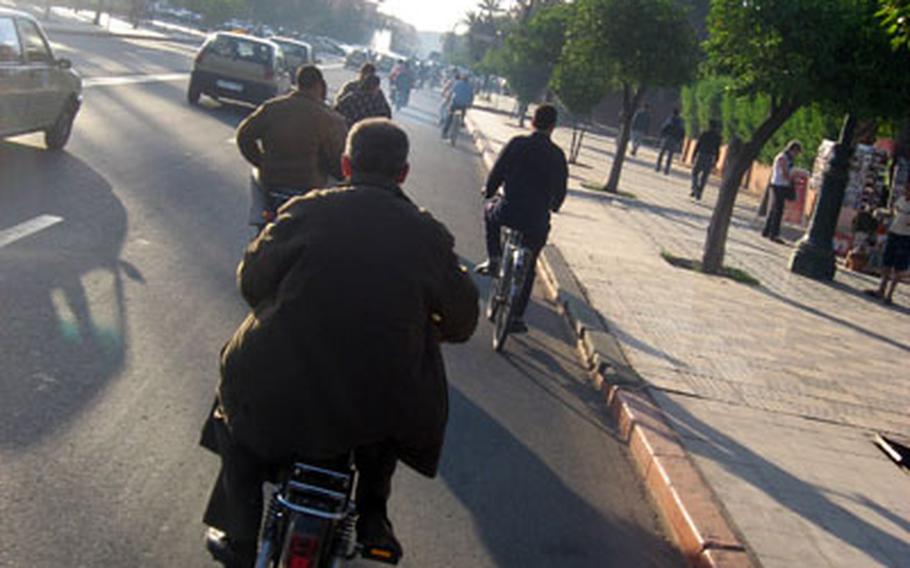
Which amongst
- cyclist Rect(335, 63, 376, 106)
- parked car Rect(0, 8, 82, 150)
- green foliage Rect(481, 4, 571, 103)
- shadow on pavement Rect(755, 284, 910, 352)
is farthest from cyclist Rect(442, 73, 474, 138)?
cyclist Rect(335, 63, 376, 106)

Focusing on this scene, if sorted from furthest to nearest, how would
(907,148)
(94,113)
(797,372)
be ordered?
1. (907,148)
2. (94,113)
3. (797,372)

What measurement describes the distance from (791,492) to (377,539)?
3.67 meters

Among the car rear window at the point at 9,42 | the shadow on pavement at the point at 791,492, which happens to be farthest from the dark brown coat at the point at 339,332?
the car rear window at the point at 9,42

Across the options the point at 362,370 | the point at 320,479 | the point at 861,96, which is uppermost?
the point at 861,96

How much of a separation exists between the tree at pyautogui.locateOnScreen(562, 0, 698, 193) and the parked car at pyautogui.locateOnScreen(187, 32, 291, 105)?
6926mm

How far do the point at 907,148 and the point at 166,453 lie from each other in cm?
1927

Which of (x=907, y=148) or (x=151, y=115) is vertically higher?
(x=907, y=148)

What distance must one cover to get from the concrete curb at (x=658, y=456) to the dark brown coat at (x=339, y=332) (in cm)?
253

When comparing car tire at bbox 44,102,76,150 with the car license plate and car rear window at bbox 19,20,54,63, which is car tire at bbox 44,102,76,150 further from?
the car license plate

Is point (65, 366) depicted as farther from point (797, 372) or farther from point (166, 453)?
point (797, 372)

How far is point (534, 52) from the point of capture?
40000mm

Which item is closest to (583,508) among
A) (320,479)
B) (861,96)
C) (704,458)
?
(704,458)

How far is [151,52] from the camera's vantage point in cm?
3925

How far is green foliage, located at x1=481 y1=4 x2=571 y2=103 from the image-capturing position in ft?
130
